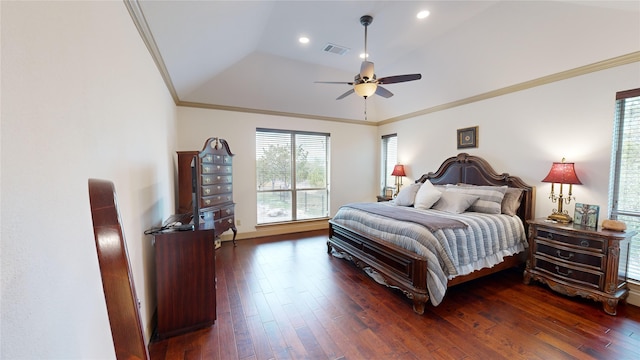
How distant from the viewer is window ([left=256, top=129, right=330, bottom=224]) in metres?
5.01

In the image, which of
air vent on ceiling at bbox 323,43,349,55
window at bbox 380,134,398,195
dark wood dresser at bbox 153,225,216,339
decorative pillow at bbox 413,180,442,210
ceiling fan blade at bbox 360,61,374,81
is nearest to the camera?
dark wood dresser at bbox 153,225,216,339

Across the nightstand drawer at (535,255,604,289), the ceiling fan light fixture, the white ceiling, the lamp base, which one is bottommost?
the nightstand drawer at (535,255,604,289)

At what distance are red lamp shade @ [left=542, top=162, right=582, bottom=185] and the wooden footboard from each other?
1.97 m

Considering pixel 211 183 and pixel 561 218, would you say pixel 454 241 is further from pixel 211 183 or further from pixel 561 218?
pixel 211 183

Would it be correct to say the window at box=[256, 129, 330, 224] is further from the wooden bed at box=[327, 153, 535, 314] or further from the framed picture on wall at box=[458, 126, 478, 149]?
the framed picture on wall at box=[458, 126, 478, 149]

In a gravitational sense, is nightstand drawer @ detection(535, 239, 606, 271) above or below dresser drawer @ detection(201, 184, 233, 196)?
below

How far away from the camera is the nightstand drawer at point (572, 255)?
242 cm

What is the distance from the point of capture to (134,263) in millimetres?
1711

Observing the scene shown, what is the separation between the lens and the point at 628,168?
102 inches

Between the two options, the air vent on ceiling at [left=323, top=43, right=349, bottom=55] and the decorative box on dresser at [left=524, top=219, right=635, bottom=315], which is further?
the air vent on ceiling at [left=323, top=43, right=349, bottom=55]

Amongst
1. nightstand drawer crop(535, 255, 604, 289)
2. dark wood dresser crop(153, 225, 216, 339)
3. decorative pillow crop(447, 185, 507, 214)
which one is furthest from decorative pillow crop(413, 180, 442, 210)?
dark wood dresser crop(153, 225, 216, 339)

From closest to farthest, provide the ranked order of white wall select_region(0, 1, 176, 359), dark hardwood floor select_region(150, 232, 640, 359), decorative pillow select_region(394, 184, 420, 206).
→ white wall select_region(0, 1, 176, 359), dark hardwood floor select_region(150, 232, 640, 359), decorative pillow select_region(394, 184, 420, 206)

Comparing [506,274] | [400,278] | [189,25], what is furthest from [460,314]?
[189,25]

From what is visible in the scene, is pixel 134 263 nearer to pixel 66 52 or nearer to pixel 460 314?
pixel 66 52
